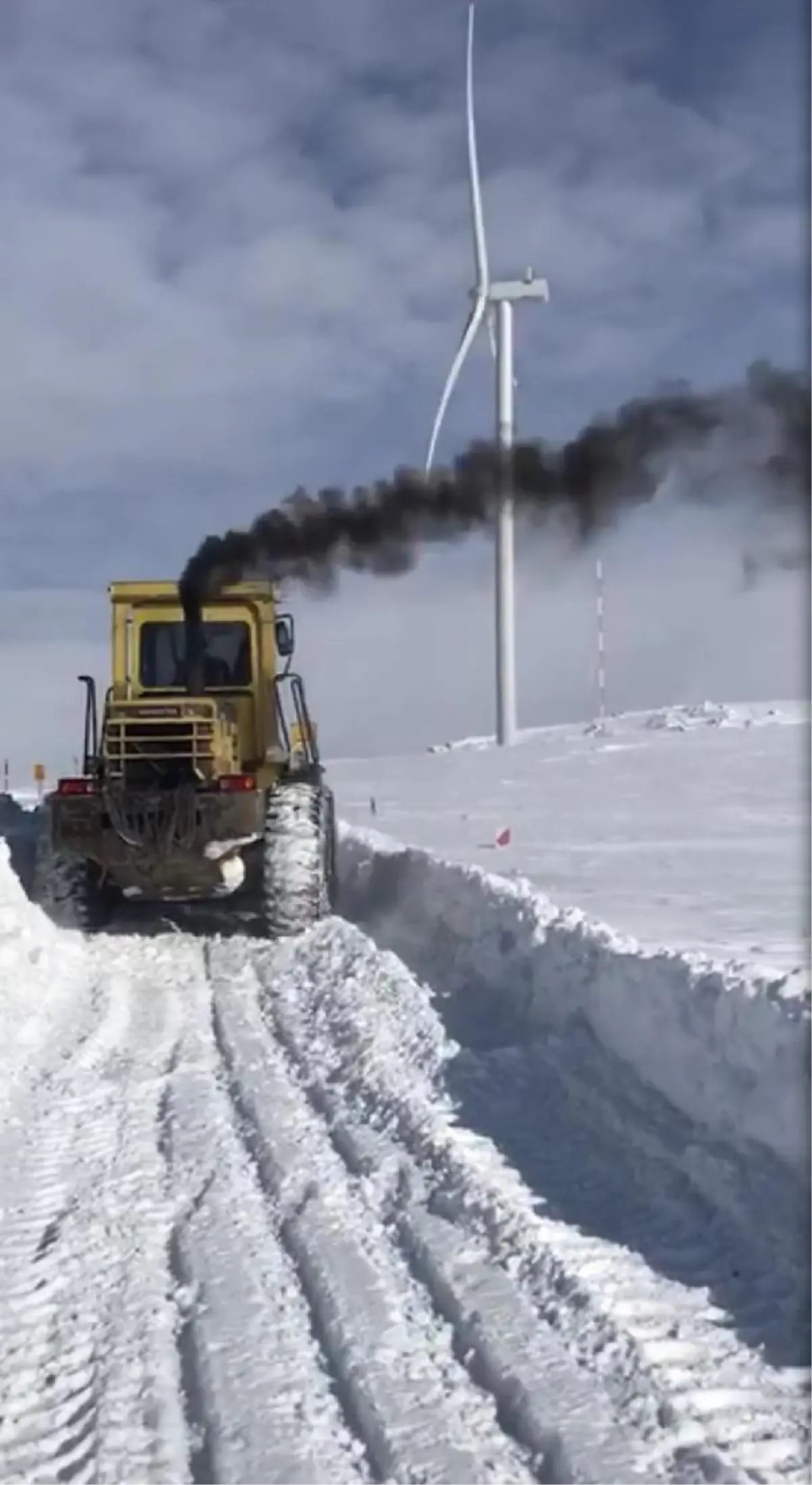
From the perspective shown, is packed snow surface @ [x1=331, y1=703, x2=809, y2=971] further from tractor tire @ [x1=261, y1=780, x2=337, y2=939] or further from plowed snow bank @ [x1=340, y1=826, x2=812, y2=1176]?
tractor tire @ [x1=261, y1=780, x2=337, y2=939]

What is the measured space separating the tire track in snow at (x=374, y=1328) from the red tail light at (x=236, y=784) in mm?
5424

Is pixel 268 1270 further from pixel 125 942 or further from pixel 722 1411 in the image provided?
pixel 125 942

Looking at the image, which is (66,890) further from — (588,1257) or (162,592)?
(588,1257)

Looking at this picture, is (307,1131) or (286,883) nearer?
(307,1131)

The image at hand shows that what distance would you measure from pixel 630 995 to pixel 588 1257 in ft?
7.04

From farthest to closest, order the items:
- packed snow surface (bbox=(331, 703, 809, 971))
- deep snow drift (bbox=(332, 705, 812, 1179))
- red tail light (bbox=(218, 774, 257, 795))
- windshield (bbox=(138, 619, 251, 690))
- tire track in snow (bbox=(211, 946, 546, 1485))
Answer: windshield (bbox=(138, 619, 251, 690)), red tail light (bbox=(218, 774, 257, 795)), packed snow surface (bbox=(331, 703, 809, 971)), deep snow drift (bbox=(332, 705, 812, 1179)), tire track in snow (bbox=(211, 946, 546, 1485))

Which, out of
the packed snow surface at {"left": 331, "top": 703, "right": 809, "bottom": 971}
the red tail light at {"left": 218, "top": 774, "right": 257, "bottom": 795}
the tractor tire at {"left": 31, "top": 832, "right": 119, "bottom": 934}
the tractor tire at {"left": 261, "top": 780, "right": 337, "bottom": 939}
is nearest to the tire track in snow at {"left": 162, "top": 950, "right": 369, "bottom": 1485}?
the packed snow surface at {"left": 331, "top": 703, "right": 809, "bottom": 971}

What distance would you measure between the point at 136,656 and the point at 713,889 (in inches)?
243

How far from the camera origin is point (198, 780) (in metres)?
12.4

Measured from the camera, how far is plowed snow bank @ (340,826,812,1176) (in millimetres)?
5242

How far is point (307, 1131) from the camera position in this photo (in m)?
6.34

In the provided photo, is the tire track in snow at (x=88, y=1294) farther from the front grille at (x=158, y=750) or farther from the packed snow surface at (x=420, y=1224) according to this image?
the front grille at (x=158, y=750)

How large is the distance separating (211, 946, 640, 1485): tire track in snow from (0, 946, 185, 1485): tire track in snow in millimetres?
546

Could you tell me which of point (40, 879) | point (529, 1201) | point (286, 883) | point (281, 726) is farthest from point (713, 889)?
point (529, 1201)
